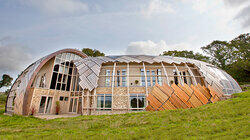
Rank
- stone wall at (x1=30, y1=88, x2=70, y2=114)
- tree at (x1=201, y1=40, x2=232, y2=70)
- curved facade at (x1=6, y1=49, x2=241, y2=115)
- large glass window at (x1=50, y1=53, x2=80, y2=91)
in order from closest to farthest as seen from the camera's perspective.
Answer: curved facade at (x1=6, y1=49, x2=241, y2=115) < stone wall at (x1=30, y1=88, x2=70, y2=114) < large glass window at (x1=50, y1=53, x2=80, y2=91) < tree at (x1=201, y1=40, x2=232, y2=70)

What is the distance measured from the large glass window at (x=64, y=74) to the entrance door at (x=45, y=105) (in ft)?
5.16

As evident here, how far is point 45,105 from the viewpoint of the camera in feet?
48.3

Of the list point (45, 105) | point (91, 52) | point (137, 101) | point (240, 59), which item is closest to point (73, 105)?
point (45, 105)

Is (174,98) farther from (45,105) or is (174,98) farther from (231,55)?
(231,55)

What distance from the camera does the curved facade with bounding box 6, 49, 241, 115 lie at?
12195 mm

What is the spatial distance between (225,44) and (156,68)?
3098cm

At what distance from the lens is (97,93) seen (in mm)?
12586

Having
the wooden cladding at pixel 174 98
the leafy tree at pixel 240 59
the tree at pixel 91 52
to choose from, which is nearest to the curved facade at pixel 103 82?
the wooden cladding at pixel 174 98

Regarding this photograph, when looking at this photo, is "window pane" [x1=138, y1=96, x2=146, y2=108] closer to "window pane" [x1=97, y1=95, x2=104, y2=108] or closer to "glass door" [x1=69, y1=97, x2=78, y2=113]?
"window pane" [x1=97, y1=95, x2=104, y2=108]

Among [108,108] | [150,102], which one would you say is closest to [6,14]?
[108,108]

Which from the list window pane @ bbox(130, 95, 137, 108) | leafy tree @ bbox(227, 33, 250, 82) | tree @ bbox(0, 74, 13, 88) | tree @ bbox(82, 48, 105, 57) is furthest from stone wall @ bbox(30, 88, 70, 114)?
tree @ bbox(0, 74, 13, 88)

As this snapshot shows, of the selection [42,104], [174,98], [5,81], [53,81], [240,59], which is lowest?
[42,104]

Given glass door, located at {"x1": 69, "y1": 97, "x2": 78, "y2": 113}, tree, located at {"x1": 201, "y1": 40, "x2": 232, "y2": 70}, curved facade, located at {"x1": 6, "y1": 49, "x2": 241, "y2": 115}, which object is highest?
tree, located at {"x1": 201, "y1": 40, "x2": 232, "y2": 70}

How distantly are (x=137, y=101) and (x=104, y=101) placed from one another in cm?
324
